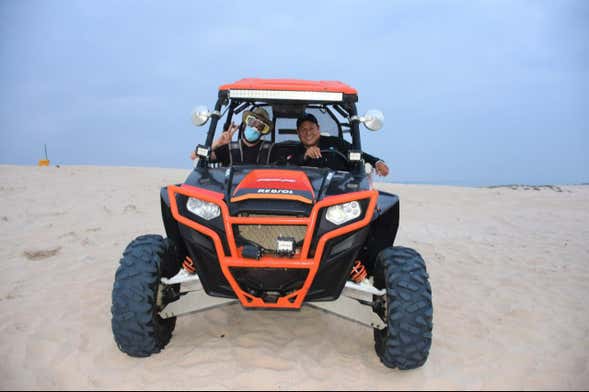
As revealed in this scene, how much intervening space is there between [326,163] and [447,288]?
277cm

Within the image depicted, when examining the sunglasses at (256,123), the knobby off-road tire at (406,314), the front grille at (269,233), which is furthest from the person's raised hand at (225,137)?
the knobby off-road tire at (406,314)

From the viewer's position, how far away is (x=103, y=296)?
17.1ft

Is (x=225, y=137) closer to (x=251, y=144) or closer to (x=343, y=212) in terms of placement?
(x=251, y=144)

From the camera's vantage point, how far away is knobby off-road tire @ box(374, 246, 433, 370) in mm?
3234

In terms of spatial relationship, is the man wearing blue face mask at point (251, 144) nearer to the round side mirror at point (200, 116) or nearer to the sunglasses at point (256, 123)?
the sunglasses at point (256, 123)

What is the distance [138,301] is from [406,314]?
1868 millimetres

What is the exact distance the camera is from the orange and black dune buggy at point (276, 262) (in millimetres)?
3143

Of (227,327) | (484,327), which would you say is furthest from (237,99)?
(484,327)

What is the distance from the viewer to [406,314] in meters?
3.23

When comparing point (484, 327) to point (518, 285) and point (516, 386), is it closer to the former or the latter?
point (516, 386)

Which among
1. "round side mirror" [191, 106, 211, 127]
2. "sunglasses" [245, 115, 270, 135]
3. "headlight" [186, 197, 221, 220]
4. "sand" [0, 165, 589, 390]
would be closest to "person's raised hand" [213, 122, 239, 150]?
"sunglasses" [245, 115, 270, 135]

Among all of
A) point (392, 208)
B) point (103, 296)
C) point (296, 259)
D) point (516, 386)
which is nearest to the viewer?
point (296, 259)

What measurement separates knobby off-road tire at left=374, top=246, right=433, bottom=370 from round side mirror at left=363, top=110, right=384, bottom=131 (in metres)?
1.22

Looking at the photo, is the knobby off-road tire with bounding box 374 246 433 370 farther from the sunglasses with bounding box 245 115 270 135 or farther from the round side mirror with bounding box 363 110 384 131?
the sunglasses with bounding box 245 115 270 135
